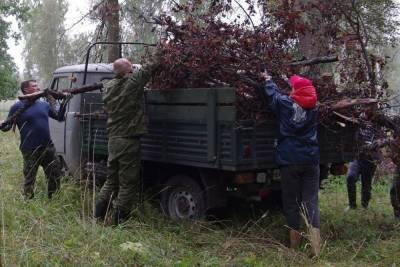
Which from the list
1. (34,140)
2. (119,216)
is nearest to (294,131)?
(119,216)

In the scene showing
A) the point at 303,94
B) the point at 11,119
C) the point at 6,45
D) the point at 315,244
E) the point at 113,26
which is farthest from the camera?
the point at 6,45

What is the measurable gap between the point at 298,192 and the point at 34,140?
3592 mm

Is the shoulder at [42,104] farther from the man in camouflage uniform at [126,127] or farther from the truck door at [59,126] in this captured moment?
the man in camouflage uniform at [126,127]

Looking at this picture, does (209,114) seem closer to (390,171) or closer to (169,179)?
(169,179)

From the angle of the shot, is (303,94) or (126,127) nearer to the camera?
(303,94)

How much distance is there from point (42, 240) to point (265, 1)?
149 inches

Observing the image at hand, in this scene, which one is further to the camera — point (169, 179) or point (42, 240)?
point (169, 179)

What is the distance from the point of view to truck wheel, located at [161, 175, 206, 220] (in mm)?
5984

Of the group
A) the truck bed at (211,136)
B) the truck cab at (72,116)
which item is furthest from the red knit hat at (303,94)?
the truck cab at (72,116)

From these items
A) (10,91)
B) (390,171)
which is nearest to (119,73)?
A: (390,171)

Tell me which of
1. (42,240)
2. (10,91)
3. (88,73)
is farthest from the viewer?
(10,91)

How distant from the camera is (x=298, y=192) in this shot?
5.46 metres

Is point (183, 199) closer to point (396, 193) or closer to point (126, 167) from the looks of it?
point (126, 167)

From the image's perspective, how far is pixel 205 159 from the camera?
5.54 metres
